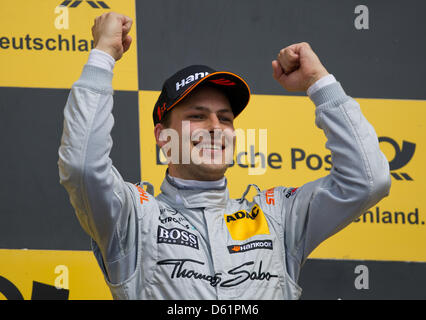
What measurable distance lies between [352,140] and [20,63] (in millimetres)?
1233

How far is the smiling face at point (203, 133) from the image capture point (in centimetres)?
174

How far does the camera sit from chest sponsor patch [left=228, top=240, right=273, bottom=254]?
1.61 m

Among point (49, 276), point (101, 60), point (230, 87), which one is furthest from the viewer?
point (49, 276)

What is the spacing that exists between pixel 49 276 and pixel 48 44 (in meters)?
0.80

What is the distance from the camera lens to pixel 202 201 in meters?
1.71

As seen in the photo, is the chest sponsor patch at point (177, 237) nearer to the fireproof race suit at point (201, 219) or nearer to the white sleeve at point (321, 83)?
the fireproof race suit at point (201, 219)

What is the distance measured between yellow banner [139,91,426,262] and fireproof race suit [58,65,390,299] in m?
0.58

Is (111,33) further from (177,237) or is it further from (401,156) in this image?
(401,156)

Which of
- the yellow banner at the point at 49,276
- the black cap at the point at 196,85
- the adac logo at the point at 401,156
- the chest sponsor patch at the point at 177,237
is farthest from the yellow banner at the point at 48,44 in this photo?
the adac logo at the point at 401,156

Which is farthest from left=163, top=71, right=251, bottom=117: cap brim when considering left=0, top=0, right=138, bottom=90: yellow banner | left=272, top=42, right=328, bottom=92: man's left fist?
left=0, top=0, right=138, bottom=90: yellow banner

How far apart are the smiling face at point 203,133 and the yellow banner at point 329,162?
0.47m

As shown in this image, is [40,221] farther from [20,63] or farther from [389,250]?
[389,250]

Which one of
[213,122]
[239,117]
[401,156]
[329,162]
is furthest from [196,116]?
[401,156]
